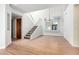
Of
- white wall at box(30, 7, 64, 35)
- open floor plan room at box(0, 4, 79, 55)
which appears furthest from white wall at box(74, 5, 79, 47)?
white wall at box(30, 7, 64, 35)

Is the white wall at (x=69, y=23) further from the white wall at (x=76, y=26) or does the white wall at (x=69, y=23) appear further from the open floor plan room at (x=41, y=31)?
the white wall at (x=76, y=26)

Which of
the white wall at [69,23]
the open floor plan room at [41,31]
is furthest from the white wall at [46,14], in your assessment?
the white wall at [69,23]

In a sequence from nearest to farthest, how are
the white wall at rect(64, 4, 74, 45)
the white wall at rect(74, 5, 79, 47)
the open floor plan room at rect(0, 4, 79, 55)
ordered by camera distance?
the open floor plan room at rect(0, 4, 79, 55) < the white wall at rect(74, 5, 79, 47) < the white wall at rect(64, 4, 74, 45)

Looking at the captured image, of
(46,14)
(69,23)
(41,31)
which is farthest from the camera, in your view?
(69,23)

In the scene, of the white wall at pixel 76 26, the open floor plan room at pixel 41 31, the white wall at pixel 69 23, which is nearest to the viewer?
the open floor plan room at pixel 41 31

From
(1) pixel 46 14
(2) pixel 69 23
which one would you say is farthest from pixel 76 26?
(1) pixel 46 14

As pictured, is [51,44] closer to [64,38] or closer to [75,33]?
[64,38]

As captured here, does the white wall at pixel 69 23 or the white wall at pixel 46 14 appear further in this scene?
the white wall at pixel 69 23

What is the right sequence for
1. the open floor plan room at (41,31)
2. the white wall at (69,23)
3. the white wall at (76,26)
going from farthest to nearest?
1. the white wall at (69,23)
2. the white wall at (76,26)
3. the open floor plan room at (41,31)

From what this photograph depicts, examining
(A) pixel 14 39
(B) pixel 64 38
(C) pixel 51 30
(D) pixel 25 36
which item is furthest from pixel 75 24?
(A) pixel 14 39

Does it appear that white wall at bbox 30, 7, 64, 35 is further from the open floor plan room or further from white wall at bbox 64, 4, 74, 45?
white wall at bbox 64, 4, 74, 45

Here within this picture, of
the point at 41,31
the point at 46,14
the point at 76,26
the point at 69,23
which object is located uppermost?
the point at 46,14

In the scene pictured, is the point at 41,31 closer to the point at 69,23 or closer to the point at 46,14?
the point at 46,14

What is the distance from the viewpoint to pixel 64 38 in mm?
3467
